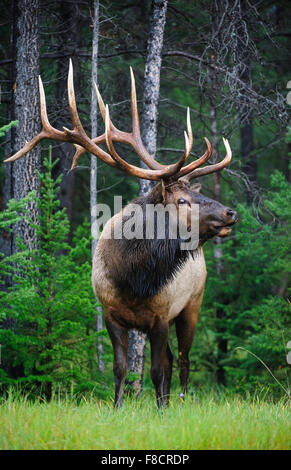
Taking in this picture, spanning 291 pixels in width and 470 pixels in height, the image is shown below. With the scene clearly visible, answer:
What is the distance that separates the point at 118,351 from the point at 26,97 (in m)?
3.37

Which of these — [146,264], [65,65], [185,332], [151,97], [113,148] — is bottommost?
[185,332]

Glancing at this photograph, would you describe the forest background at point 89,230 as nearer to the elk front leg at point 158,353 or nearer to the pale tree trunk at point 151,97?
the pale tree trunk at point 151,97

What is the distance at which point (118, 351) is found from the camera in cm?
541

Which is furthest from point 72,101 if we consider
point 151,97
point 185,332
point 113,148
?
point 185,332

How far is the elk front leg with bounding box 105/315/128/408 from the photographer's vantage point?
537 centimetres

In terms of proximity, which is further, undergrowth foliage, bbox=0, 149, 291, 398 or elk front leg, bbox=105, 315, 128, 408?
undergrowth foliage, bbox=0, 149, 291, 398

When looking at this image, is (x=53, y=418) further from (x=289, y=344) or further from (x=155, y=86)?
(x=155, y=86)

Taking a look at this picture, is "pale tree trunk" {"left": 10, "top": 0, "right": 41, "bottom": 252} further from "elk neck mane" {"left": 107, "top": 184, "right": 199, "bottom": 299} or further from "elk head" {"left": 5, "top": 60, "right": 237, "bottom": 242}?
"elk neck mane" {"left": 107, "top": 184, "right": 199, "bottom": 299}

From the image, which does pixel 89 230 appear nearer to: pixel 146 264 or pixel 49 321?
pixel 49 321

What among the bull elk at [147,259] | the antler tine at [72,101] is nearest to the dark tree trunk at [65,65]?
the antler tine at [72,101]

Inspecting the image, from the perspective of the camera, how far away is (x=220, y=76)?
799 cm

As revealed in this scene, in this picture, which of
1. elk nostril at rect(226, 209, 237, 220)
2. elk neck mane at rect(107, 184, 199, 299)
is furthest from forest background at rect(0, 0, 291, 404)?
elk nostril at rect(226, 209, 237, 220)

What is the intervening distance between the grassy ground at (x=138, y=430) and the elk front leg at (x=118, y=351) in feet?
2.95

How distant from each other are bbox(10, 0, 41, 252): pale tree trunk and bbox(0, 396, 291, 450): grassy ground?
299 cm
